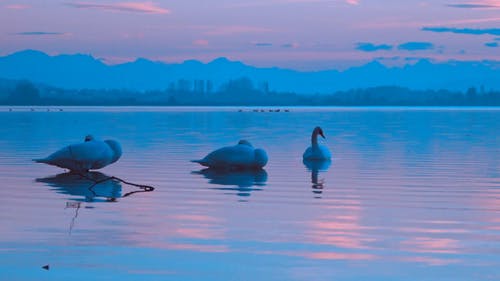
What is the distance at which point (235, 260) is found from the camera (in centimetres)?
1184

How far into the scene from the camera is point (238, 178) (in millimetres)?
23688

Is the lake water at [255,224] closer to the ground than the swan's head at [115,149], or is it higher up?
closer to the ground

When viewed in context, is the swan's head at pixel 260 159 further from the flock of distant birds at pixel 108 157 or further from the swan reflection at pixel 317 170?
the swan reflection at pixel 317 170

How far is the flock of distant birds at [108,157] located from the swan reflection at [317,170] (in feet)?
5.43

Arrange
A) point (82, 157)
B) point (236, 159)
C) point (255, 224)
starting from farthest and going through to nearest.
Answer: point (236, 159)
point (82, 157)
point (255, 224)

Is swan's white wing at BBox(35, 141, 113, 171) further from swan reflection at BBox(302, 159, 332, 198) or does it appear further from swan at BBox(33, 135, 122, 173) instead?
swan reflection at BBox(302, 159, 332, 198)

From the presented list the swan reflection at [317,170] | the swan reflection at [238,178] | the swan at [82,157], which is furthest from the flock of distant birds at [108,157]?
the swan reflection at [317,170]

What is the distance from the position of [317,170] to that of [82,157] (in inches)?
262

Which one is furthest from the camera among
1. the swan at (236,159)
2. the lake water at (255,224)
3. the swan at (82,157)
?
the swan at (236,159)

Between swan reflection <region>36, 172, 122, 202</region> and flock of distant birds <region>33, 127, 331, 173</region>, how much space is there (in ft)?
1.10

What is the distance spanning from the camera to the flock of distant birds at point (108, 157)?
78.4 feet

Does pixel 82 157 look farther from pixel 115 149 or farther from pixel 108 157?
pixel 115 149

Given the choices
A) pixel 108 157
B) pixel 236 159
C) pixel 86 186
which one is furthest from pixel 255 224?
pixel 236 159

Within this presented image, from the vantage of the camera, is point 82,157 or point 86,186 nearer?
point 86,186
